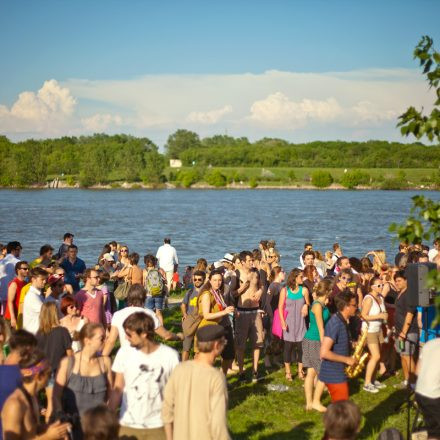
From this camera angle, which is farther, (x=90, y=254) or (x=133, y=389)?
(x=90, y=254)

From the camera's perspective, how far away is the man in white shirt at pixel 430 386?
596cm

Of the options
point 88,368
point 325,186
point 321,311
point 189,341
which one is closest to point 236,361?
point 189,341

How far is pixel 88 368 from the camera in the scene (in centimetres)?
574

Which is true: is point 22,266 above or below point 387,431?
above

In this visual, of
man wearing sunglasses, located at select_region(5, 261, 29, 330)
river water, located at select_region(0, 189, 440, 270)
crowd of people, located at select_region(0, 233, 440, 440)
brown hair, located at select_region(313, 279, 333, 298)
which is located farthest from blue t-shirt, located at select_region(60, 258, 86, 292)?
river water, located at select_region(0, 189, 440, 270)

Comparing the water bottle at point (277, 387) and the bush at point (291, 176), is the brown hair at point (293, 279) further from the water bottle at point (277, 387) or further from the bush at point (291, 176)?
the bush at point (291, 176)

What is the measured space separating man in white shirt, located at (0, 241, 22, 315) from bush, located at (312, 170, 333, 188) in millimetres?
162212

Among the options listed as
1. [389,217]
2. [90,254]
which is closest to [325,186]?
[389,217]

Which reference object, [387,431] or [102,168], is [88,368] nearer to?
[387,431]

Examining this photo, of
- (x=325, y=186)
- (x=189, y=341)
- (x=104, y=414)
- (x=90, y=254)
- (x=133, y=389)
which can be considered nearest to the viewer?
(x=104, y=414)

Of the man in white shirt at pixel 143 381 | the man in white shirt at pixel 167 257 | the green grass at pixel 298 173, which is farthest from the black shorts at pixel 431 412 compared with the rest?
the green grass at pixel 298 173

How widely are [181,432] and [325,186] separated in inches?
6645

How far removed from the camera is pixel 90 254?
40.8m

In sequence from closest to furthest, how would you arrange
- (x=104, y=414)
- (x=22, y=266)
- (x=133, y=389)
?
(x=104, y=414)
(x=133, y=389)
(x=22, y=266)
